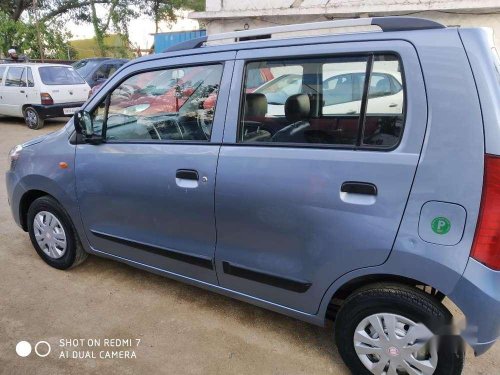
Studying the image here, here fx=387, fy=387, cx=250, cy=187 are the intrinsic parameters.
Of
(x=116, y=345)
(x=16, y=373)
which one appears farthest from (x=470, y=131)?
(x=16, y=373)

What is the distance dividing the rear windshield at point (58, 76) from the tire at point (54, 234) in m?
7.42

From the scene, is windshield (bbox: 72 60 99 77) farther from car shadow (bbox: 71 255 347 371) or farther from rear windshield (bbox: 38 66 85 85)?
car shadow (bbox: 71 255 347 371)

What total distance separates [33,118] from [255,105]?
9195 millimetres

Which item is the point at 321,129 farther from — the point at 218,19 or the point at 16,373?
the point at 218,19

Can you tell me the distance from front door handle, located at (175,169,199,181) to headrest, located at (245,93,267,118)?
456mm

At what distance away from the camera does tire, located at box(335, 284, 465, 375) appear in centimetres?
180

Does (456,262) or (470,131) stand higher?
(470,131)

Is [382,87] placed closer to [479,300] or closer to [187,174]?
[479,300]

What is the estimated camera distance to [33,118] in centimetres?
962

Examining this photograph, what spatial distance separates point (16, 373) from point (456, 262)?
7.79ft

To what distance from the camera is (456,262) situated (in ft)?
5.46

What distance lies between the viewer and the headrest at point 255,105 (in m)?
2.24

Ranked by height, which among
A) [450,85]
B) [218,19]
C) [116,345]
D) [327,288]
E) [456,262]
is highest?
[218,19]

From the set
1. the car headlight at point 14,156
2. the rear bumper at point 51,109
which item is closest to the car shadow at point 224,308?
the car headlight at point 14,156
